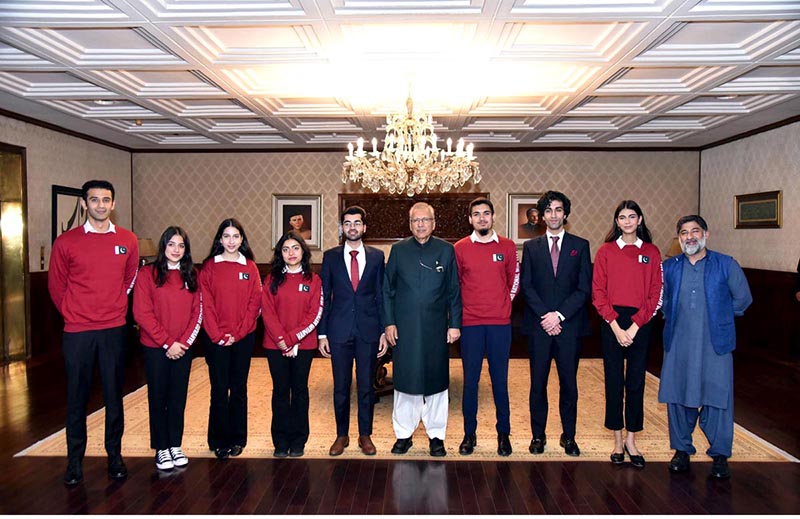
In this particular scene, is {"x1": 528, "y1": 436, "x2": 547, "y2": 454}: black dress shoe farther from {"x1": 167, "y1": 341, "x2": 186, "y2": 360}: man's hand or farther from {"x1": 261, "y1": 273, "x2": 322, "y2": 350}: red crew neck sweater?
{"x1": 167, "y1": 341, "x2": 186, "y2": 360}: man's hand

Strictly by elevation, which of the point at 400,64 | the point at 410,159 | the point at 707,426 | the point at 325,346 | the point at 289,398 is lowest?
the point at 707,426

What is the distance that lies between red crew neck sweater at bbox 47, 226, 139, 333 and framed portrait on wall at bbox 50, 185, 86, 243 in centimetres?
493

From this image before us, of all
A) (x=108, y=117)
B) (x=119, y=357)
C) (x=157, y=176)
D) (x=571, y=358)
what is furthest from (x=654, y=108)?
(x=157, y=176)

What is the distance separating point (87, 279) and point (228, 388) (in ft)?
3.75

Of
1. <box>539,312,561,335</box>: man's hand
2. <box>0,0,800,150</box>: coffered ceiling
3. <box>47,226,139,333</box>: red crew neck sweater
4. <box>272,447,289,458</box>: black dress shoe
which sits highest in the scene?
<box>0,0,800,150</box>: coffered ceiling

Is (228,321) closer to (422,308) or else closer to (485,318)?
(422,308)

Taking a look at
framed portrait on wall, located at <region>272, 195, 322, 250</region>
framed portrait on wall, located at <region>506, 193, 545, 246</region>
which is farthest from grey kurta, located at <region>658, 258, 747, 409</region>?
framed portrait on wall, located at <region>272, 195, 322, 250</region>

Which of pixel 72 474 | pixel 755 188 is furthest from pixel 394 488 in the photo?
pixel 755 188

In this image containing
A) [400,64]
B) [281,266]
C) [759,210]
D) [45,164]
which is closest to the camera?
[281,266]

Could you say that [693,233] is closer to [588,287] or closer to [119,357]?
[588,287]

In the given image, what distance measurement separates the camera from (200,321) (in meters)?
3.63

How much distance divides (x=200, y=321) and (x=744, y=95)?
6231 mm

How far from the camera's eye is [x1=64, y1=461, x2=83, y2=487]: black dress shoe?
3.39m

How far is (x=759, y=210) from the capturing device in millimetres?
7684
